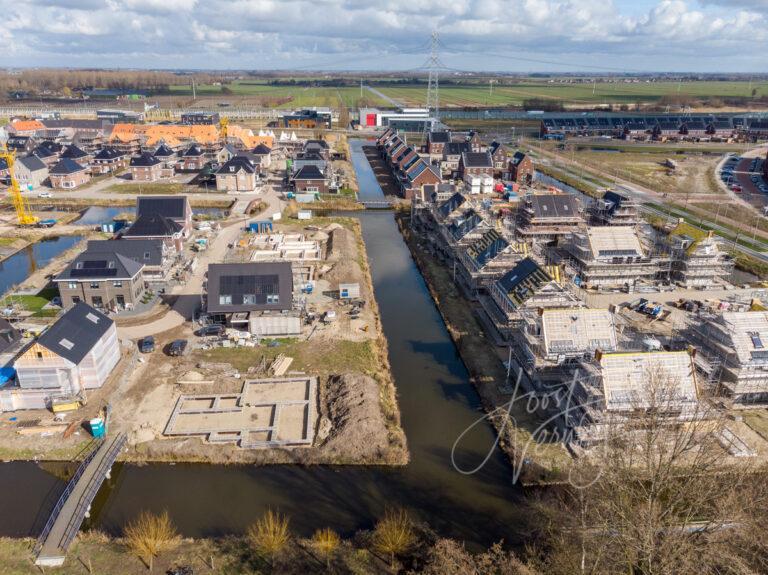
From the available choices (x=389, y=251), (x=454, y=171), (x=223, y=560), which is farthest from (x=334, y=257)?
(x=454, y=171)

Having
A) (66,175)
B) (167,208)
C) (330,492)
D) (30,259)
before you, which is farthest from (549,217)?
(66,175)

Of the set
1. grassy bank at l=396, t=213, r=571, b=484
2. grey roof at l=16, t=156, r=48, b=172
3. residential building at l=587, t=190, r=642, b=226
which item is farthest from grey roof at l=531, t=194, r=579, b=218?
grey roof at l=16, t=156, r=48, b=172

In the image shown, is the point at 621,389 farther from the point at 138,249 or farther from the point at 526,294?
the point at 138,249

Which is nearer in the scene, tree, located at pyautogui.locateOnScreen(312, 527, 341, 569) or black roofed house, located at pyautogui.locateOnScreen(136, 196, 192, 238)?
tree, located at pyautogui.locateOnScreen(312, 527, 341, 569)

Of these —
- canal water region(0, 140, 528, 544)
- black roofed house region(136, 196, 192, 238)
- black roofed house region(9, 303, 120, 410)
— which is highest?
black roofed house region(136, 196, 192, 238)

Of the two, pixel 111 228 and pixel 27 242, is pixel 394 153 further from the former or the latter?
pixel 27 242

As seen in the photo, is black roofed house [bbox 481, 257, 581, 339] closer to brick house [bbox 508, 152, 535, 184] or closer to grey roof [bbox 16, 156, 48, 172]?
brick house [bbox 508, 152, 535, 184]

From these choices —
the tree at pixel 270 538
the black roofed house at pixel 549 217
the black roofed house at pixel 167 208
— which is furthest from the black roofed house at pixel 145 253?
the black roofed house at pixel 549 217
